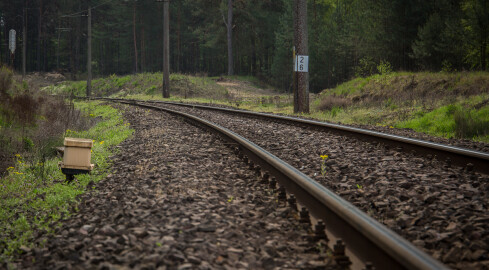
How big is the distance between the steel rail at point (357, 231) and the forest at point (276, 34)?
16.7m

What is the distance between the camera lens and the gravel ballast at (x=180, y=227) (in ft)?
8.91

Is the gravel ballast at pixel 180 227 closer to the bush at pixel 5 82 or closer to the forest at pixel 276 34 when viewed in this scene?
the bush at pixel 5 82

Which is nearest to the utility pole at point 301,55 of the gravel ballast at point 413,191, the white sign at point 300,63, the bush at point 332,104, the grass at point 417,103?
the white sign at point 300,63

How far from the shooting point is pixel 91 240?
3072 millimetres

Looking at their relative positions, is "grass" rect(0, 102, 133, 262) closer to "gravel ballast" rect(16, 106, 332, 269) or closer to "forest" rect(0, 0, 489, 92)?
"gravel ballast" rect(16, 106, 332, 269)

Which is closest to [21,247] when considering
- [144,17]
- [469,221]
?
[469,221]

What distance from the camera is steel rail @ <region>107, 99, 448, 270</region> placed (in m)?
2.15

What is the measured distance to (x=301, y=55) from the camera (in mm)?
14828

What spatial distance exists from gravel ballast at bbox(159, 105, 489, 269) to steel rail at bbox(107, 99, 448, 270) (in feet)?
1.76

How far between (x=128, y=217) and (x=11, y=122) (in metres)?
9.16

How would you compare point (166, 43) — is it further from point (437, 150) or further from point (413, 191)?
point (413, 191)

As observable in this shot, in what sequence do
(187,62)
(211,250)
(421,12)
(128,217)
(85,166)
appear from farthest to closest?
(187,62)
(421,12)
(85,166)
(128,217)
(211,250)

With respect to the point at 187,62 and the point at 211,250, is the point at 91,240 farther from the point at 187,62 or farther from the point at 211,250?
the point at 187,62

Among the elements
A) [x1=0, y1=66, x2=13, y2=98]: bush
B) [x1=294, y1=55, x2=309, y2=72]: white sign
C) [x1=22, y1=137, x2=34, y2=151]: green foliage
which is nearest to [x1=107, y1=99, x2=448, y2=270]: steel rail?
[x1=22, y1=137, x2=34, y2=151]: green foliage
